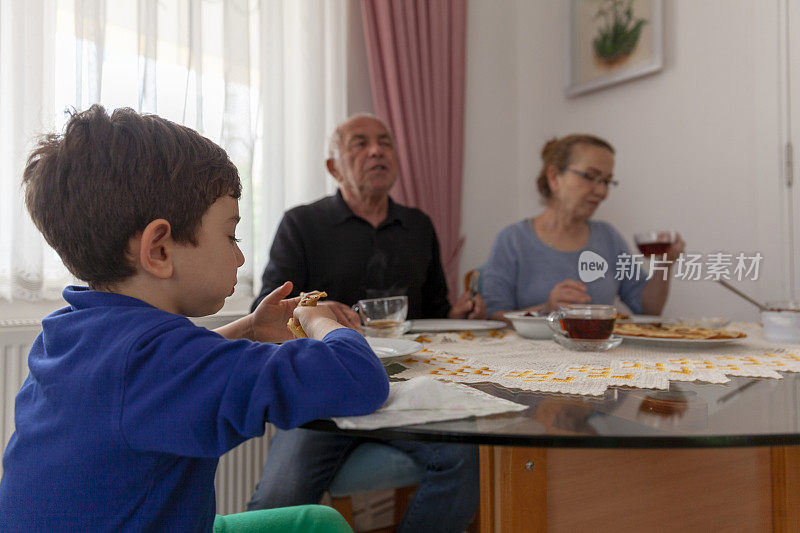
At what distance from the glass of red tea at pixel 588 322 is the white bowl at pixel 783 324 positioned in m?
0.49

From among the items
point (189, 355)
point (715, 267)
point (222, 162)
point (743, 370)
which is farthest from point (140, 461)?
point (715, 267)

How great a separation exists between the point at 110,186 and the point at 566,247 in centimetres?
189

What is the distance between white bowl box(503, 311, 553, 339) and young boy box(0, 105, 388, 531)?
71 cm

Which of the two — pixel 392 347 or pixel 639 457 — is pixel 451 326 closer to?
pixel 392 347

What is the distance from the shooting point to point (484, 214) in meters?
3.22

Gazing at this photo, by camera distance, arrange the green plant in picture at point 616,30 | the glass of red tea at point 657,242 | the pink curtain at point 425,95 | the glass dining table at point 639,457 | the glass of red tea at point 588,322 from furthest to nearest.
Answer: the green plant in picture at point 616,30, the pink curtain at point 425,95, the glass of red tea at point 657,242, the glass of red tea at point 588,322, the glass dining table at point 639,457

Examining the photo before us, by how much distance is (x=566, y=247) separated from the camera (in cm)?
229

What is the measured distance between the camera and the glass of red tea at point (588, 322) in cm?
116

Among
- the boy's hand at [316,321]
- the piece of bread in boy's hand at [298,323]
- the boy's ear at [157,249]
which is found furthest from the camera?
the piece of bread in boy's hand at [298,323]

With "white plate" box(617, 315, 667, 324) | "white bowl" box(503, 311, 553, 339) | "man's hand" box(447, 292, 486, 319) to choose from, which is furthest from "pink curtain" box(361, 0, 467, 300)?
"white bowl" box(503, 311, 553, 339)

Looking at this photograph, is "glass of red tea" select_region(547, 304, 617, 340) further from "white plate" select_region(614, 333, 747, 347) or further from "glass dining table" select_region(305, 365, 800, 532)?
"glass dining table" select_region(305, 365, 800, 532)

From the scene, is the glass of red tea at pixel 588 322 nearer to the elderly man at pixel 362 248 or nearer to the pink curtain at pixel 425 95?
the elderly man at pixel 362 248

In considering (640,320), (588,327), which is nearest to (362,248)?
(640,320)
